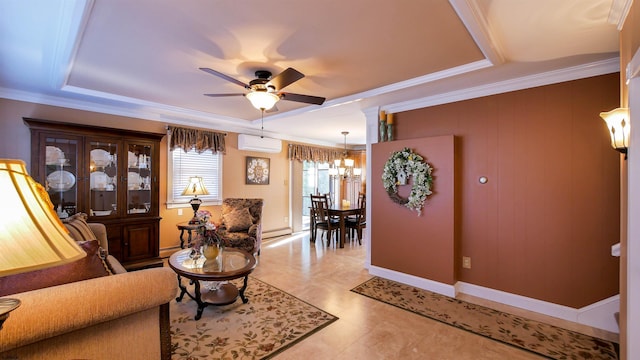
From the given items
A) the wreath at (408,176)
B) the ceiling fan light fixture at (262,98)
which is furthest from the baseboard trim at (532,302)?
the ceiling fan light fixture at (262,98)

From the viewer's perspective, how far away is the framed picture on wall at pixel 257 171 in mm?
5988

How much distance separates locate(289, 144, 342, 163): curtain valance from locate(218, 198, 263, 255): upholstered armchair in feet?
6.82

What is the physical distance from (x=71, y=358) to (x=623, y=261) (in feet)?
10.8

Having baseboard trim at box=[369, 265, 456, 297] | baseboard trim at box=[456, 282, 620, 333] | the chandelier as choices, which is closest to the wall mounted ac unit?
the chandelier

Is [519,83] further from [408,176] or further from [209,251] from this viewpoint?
[209,251]

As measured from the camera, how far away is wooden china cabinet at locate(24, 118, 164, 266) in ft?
11.8

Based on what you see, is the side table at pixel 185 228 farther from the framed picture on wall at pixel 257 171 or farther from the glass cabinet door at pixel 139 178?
the framed picture on wall at pixel 257 171

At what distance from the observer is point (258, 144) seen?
586 cm

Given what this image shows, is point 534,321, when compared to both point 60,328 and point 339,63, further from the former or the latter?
point 60,328

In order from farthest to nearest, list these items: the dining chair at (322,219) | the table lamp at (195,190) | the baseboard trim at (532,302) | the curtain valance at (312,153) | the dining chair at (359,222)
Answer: the curtain valance at (312,153) → the dining chair at (359,222) → the dining chair at (322,219) → the table lamp at (195,190) → the baseboard trim at (532,302)

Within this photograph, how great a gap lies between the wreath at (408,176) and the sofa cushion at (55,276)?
3.15 metres

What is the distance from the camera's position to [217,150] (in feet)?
17.5

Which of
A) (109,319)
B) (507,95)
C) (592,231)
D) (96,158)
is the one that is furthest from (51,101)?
(592,231)

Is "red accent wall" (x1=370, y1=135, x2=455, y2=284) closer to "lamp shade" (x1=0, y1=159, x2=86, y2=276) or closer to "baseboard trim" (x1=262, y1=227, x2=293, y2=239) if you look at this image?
"baseboard trim" (x1=262, y1=227, x2=293, y2=239)
